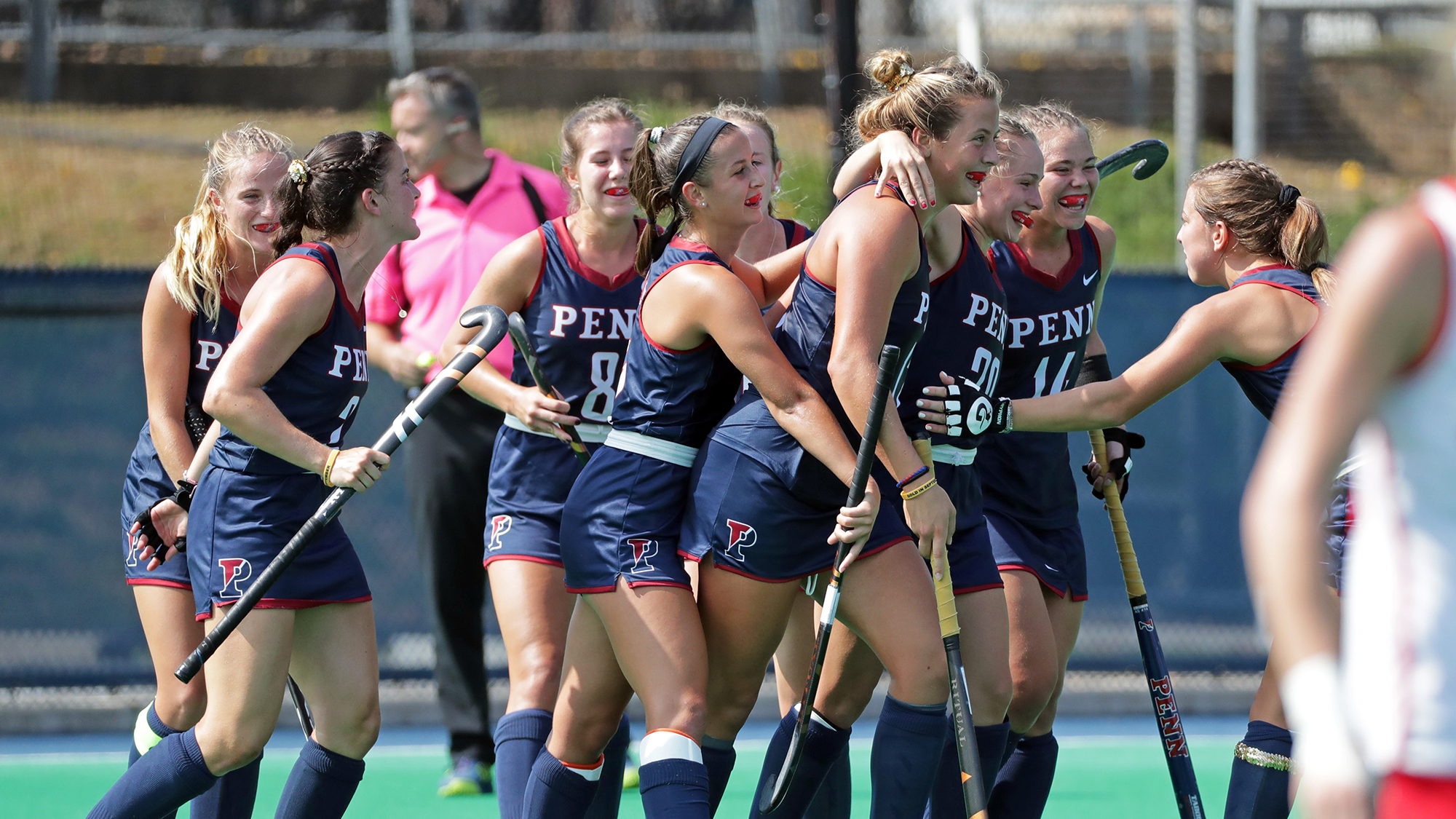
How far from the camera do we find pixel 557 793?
3145 millimetres

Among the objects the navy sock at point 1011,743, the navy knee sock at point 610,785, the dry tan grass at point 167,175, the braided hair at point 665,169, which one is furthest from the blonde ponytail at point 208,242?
the dry tan grass at point 167,175

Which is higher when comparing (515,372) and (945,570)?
(515,372)

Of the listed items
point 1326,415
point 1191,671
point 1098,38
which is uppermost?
point 1098,38

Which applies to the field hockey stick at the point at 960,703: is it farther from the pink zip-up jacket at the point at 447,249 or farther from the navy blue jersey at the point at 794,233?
the pink zip-up jacket at the point at 447,249

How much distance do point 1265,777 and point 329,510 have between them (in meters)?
2.24

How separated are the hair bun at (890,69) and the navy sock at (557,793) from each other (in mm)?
1730

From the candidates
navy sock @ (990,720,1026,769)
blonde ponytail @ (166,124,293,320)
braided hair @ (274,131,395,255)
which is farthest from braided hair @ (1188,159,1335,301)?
blonde ponytail @ (166,124,293,320)

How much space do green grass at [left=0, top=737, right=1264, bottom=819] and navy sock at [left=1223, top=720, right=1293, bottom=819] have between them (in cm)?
131

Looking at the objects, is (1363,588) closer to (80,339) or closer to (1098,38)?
(80,339)

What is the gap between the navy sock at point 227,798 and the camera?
3.41 metres

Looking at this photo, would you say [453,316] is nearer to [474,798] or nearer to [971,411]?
[474,798]

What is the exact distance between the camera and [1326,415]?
142 cm

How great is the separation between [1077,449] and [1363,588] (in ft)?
15.3

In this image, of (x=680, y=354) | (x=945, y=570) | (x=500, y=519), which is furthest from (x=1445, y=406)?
(x=500, y=519)
